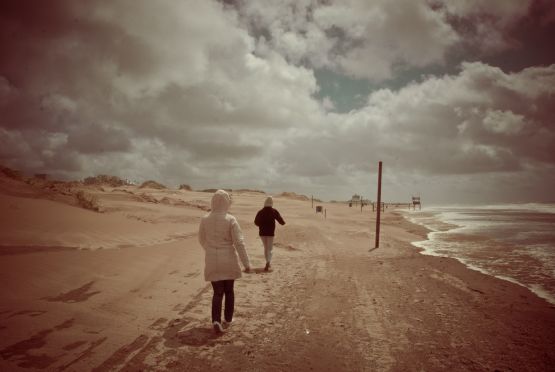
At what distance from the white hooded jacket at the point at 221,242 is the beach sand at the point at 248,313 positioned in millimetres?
1044

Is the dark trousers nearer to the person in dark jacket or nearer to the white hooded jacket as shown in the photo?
the white hooded jacket

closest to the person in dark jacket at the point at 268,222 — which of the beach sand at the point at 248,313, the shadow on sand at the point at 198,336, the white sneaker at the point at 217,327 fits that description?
the beach sand at the point at 248,313

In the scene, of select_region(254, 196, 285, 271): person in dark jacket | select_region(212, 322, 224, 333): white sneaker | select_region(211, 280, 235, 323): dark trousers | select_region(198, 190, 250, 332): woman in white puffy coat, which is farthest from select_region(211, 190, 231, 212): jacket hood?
select_region(254, 196, 285, 271): person in dark jacket

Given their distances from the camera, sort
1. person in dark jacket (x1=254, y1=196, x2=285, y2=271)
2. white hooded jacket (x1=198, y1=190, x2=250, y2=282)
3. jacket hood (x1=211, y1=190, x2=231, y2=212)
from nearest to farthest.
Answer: white hooded jacket (x1=198, y1=190, x2=250, y2=282)
jacket hood (x1=211, y1=190, x2=231, y2=212)
person in dark jacket (x1=254, y1=196, x2=285, y2=271)

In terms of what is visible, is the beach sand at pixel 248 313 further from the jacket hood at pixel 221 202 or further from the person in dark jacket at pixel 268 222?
the jacket hood at pixel 221 202

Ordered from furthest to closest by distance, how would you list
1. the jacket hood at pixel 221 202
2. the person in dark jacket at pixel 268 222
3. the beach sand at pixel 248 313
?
the person in dark jacket at pixel 268 222 → the jacket hood at pixel 221 202 → the beach sand at pixel 248 313

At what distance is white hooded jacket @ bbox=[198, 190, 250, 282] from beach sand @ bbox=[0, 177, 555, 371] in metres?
1.04

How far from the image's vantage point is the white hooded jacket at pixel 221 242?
4875 millimetres

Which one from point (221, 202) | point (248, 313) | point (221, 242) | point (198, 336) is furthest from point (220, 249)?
point (248, 313)

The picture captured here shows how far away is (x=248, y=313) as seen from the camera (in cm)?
604

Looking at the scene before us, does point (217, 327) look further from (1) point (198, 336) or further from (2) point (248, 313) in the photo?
(2) point (248, 313)

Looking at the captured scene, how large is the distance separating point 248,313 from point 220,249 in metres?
1.89

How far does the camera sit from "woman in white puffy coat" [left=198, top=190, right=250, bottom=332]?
4.88 m

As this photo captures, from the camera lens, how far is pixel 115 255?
9219 millimetres
